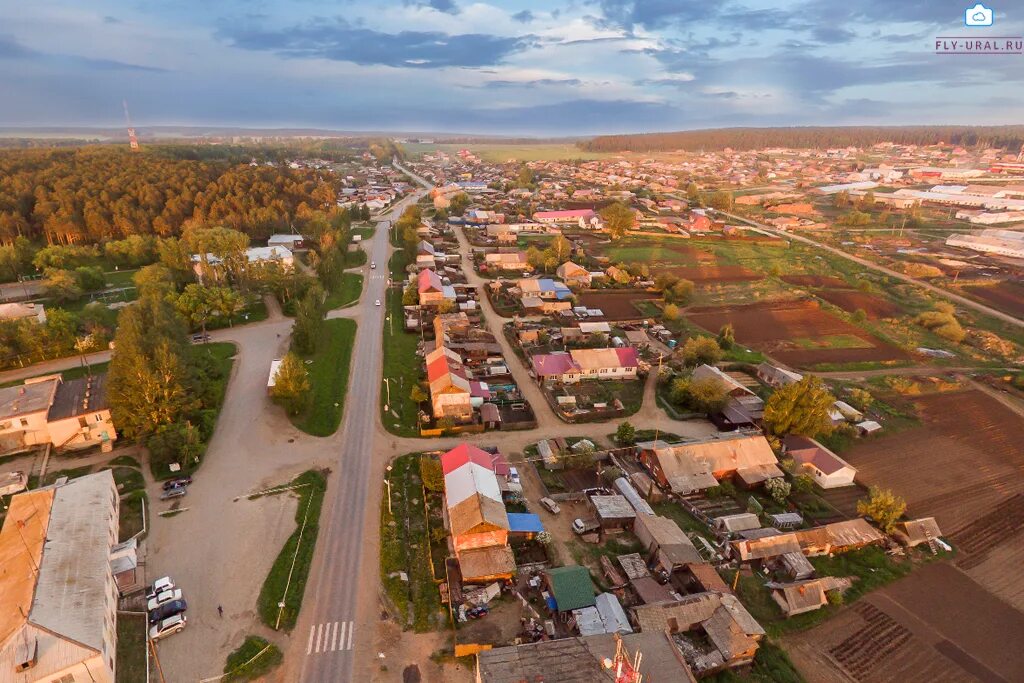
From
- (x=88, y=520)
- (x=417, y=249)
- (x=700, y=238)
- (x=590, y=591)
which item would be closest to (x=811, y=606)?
(x=590, y=591)

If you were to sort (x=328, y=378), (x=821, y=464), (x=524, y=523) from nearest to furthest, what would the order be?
1. (x=524, y=523)
2. (x=821, y=464)
3. (x=328, y=378)

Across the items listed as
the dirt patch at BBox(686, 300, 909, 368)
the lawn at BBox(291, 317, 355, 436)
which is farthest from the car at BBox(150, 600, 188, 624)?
the dirt patch at BBox(686, 300, 909, 368)

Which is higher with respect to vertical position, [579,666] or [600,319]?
[600,319]

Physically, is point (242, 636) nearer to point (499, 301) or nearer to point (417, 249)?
point (499, 301)

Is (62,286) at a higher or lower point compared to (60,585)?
higher

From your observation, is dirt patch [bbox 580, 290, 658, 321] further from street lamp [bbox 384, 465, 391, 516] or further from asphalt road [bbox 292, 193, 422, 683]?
street lamp [bbox 384, 465, 391, 516]

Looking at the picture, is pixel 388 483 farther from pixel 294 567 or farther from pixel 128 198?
pixel 128 198

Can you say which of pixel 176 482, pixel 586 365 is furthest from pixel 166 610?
pixel 586 365
